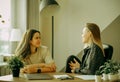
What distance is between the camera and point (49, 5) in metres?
4.40

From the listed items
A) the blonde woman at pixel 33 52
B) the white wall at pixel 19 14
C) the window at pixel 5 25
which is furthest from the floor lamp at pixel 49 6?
the blonde woman at pixel 33 52

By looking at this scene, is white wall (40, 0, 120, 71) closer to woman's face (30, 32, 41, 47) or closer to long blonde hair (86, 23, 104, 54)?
long blonde hair (86, 23, 104, 54)

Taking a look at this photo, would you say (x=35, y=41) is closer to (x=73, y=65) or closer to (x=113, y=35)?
(x=73, y=65)

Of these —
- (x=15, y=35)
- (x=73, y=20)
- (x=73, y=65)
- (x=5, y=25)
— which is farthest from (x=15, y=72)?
(x=73, y=20)

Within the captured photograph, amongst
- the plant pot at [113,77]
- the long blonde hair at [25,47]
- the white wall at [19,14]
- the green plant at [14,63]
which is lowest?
the plant pot at [113,77]

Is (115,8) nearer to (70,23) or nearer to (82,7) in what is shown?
(82,7)

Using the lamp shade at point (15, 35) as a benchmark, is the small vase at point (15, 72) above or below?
below

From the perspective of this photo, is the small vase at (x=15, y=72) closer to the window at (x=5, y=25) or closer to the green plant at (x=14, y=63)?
the green plant at (x=14, y=63)

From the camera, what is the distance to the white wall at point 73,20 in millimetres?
4507

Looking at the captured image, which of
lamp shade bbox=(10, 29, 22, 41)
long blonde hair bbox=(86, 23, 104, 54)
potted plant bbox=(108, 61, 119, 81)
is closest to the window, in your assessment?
lamp shade bbox=(10, 29, 22, 41)

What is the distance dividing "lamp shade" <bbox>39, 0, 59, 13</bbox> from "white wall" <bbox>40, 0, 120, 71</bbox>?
42 centimetres

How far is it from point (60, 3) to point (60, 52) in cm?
99

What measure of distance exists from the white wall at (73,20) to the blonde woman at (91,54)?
1.53m

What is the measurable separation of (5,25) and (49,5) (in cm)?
96
